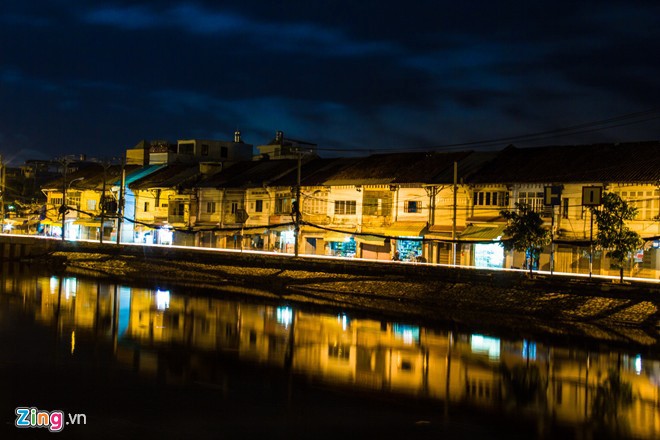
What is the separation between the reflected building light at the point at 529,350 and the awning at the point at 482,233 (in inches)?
516

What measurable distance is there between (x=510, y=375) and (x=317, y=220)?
30149 millimetres

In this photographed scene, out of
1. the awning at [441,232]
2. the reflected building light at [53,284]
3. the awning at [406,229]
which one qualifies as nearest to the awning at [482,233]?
the awning at [441,232]

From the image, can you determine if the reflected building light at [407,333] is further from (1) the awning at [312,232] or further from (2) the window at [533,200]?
(1) the awning at [312,232]

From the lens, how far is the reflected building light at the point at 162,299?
1486 inches

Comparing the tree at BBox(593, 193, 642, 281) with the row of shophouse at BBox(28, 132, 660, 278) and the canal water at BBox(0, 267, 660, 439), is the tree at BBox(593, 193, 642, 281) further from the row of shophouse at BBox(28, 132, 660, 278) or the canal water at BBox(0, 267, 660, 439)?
the canal water at BBox(0, 267, 660, 439)

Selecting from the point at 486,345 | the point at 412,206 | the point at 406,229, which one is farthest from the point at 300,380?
the point at 412,206

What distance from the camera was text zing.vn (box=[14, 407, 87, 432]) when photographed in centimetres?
1655

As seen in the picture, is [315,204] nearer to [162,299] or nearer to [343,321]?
[162,299]

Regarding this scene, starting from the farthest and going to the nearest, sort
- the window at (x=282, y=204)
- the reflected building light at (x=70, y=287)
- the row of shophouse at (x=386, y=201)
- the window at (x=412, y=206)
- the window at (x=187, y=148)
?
the window at (x=187, y=148) < the window at (x=282, y=204) < the window at (x=412, y=206) < the reflected building light at (x=70, y=287) < the row of shophouse at (x=386, y=201)

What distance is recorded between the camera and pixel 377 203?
49.5 meters

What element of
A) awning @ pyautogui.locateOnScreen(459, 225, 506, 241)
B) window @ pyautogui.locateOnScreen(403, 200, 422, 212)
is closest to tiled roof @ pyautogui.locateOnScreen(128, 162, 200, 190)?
window @ pyautogui.locateOnScreen(403, 200, 422, 212)

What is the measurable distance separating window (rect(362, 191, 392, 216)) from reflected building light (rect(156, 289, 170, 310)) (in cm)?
1455

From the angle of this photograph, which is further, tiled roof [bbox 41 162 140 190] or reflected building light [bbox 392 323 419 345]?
tiled roof [bbox 41 162 140 190]

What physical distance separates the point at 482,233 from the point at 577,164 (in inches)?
269
